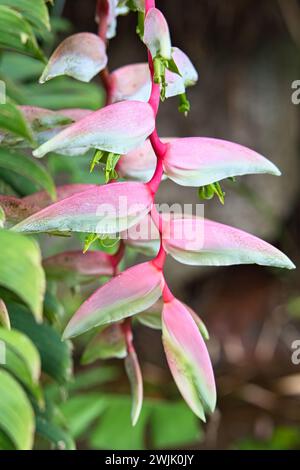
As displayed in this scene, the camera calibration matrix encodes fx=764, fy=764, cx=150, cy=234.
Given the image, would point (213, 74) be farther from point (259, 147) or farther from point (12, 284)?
point (12, 284)

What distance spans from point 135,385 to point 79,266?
86mm

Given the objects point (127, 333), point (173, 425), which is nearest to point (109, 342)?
point (127, 333)

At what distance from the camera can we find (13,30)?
0.43 m

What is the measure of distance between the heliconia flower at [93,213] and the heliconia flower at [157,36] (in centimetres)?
7

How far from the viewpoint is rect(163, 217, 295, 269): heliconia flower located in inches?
15.4

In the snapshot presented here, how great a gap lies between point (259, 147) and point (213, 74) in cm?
21

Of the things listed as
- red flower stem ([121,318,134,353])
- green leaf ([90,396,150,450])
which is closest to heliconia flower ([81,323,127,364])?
red flower stem ([121,318,134,353])

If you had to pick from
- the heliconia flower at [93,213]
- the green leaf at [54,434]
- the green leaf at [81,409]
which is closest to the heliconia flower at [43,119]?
the heliconia flower at [93,213]

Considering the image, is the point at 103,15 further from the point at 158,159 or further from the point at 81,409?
the point at 81,409

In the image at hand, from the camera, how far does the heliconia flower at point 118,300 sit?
1.29ft

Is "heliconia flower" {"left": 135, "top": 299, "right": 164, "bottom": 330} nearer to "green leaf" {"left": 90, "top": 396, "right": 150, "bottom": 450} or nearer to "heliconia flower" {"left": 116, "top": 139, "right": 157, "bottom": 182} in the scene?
"heliconia flower" {"left": 116, "top": 139, "right": 157, "bottom": 182}

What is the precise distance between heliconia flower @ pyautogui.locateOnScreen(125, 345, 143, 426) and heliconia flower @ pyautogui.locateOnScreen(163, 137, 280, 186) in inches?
5.3

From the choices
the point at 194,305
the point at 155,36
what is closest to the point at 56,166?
the point at 155,36

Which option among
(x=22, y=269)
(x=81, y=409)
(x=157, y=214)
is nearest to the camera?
(x=22, y=269)
